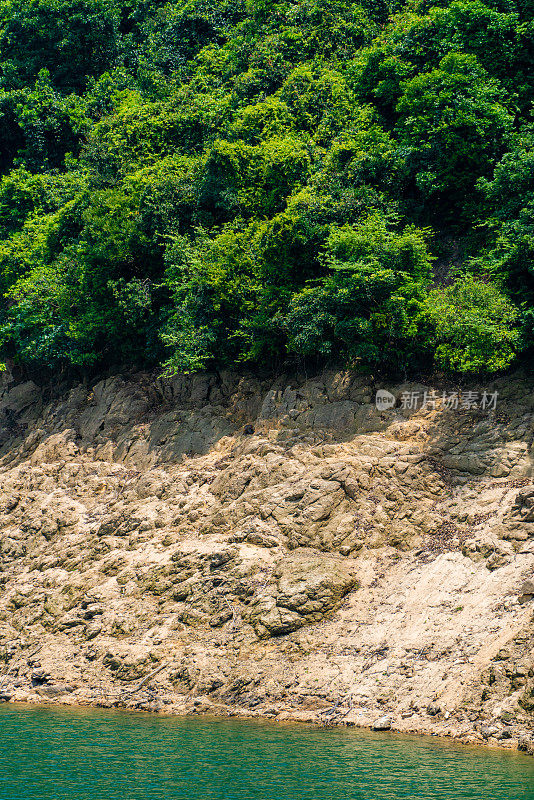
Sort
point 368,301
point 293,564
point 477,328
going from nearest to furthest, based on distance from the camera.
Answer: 1. point 293,564
2. point 477,328
3. point 368,301

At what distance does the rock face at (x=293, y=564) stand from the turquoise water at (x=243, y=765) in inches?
58.9

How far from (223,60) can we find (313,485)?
26187 mm

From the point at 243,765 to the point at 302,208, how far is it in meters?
18.3

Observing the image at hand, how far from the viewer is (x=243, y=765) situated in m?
17.6

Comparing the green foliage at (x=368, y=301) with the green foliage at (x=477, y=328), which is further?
the green foliage at (x=368, y=301)

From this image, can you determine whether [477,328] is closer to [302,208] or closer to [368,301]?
[368,301]

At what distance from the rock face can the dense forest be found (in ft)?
6.88

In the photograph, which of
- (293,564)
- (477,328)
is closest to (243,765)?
(293,564)

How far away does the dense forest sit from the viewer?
27.7 meters

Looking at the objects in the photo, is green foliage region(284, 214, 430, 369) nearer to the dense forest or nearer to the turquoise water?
the dense forest

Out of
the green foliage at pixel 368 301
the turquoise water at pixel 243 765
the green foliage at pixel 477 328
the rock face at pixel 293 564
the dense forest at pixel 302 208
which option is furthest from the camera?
the dense forest at pixel 302 208

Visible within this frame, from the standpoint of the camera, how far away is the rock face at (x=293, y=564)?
2094cm

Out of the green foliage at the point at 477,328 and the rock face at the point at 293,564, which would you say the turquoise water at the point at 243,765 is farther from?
the green foliage at the point at 477,328

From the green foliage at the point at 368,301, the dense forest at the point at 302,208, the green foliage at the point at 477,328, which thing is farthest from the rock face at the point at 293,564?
the dense forest at the point at 302,208
